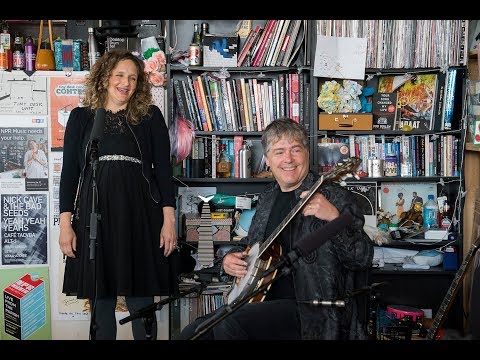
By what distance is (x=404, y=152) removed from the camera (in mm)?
3941

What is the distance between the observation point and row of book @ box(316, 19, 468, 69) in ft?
12.6

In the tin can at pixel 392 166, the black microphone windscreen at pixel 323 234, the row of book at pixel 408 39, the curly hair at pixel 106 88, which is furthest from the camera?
the tin can at pixel 392 166

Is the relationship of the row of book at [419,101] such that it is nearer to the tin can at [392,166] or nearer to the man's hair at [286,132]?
the tin can at [392,166]

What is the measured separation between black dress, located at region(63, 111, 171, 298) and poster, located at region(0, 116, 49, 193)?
81 cm

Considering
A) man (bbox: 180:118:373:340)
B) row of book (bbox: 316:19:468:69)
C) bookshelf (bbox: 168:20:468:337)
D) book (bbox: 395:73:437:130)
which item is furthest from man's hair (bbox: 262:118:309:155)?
book (bbox: 395:73:437:130)

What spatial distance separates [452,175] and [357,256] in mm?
1748

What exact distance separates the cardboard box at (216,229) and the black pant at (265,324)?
4.87ft

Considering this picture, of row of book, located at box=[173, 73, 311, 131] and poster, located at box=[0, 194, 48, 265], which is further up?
row of book, located at box=[173, 73, 311, 131]

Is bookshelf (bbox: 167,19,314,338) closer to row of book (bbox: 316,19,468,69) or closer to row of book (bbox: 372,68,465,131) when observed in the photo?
row of book (bbox: 316,19,468,69)

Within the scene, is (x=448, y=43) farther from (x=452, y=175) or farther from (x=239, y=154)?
(x=239, y=154)

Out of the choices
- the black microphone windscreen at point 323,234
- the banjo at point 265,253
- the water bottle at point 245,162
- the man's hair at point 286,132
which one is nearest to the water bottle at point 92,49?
the water bottle at point 245,162

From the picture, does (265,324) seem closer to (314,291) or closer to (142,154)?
(314,291)

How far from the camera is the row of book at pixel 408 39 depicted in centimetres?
383
